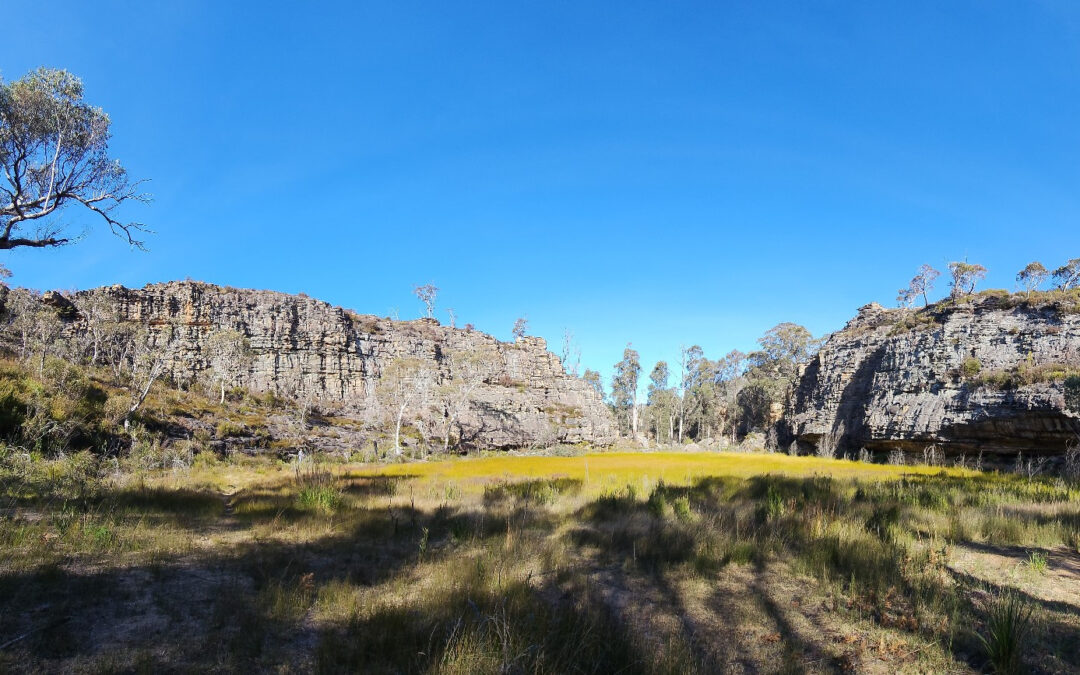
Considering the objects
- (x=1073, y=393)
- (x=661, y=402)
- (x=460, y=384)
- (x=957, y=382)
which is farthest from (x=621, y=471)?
(x=661, y=402)

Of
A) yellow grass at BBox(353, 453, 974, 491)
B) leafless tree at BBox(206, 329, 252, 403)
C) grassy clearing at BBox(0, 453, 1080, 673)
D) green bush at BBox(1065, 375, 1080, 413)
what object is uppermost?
leafless tree at BBox(206, 329, 252, 403)

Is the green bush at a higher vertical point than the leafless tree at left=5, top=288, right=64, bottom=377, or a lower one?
lower

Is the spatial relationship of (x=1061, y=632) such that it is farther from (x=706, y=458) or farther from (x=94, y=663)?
(x=706, y=458)

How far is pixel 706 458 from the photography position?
24.8 meters

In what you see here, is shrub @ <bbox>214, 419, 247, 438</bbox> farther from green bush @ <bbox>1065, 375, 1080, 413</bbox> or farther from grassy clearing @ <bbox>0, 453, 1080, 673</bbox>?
green bush @ <bbox>1065, 375, 1080, 413</bbox>

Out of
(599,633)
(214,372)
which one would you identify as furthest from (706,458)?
(214,372)

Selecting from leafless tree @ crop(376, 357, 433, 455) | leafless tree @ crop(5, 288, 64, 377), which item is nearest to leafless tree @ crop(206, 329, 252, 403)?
leafless tree @ crop(5, 288, 64, 377)

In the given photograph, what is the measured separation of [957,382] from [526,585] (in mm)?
36677

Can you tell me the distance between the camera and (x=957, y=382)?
2977cm

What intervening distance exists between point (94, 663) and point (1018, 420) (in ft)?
115

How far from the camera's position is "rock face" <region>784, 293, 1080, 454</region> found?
24.0 m

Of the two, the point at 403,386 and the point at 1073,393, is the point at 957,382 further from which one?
the point at 403,386

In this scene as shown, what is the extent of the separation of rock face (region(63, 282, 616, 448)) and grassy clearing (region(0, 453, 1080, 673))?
46.0 m

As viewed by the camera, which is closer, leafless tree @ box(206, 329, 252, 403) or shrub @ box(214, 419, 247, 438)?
shrub @ box(214, 419, 247, 438)
